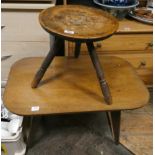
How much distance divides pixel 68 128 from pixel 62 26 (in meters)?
0.73

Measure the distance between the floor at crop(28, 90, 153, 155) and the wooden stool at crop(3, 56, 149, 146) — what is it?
0.33 ft

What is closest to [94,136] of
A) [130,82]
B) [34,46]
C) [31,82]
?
[130,82]

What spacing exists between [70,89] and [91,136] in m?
0.44

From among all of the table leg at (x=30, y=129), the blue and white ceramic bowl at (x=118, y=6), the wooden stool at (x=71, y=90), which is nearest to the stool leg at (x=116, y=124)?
the wooden stool at (x=71, y=90)

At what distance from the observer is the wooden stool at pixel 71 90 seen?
105 centimetres

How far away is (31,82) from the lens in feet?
3.83

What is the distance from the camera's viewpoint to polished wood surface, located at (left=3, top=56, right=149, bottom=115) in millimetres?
1053

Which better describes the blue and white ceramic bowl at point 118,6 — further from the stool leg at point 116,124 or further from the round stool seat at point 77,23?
the stool leg at point 116,124

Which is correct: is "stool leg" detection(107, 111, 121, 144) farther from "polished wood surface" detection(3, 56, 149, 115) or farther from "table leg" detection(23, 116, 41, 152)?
"table leg" detection(23, 116, 41, 152)

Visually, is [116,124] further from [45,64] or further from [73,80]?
[45,64]

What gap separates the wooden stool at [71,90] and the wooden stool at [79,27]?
6 centimetres

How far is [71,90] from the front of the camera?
1137 millimetres

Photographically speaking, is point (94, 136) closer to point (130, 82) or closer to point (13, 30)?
point (130, 82)

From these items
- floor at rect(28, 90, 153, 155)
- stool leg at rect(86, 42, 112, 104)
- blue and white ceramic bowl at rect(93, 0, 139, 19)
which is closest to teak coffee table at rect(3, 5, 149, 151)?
stool leg at rect(86, 42, 112, 104)
